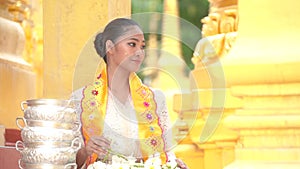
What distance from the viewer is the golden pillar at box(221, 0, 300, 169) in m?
3.79

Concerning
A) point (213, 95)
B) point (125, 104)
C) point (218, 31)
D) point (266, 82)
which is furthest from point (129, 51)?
point (218, 31)

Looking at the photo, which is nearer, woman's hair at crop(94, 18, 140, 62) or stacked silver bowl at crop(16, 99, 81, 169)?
stacked silver bowl at crop(16, 99, 81, 169)

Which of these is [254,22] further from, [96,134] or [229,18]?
[229,18]

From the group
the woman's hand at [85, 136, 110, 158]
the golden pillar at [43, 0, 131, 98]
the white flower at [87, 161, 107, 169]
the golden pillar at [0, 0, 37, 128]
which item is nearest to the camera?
the white flower at [87, 161, 107, 169]

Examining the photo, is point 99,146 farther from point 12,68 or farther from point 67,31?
point 12,68

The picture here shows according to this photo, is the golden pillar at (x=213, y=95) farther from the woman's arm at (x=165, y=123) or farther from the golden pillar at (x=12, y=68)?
the woman's arm at (x=165, y=123)

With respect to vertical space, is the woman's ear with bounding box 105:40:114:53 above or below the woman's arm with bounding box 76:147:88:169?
above

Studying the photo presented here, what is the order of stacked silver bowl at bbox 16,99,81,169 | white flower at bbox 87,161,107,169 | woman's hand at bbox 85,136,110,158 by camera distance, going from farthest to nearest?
woman's hand at bbox 85,136,110,158, white flower at bbox 87,161,107,169, stacked silver bowl at bbox 16,99,81,169

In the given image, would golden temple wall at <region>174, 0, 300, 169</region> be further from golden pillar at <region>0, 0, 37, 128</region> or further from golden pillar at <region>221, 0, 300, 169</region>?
golden pillar at <region>0, 0, 37, 128</region>

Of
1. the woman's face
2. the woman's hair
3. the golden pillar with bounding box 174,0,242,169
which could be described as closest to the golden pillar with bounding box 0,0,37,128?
the golden pillar with bounding box 174,0,242,169

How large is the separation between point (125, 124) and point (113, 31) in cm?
41

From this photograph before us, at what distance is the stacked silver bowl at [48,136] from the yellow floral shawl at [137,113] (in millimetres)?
524

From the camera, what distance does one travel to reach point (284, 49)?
3824mm

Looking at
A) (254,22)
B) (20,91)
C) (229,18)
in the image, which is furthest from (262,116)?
(20,91)
